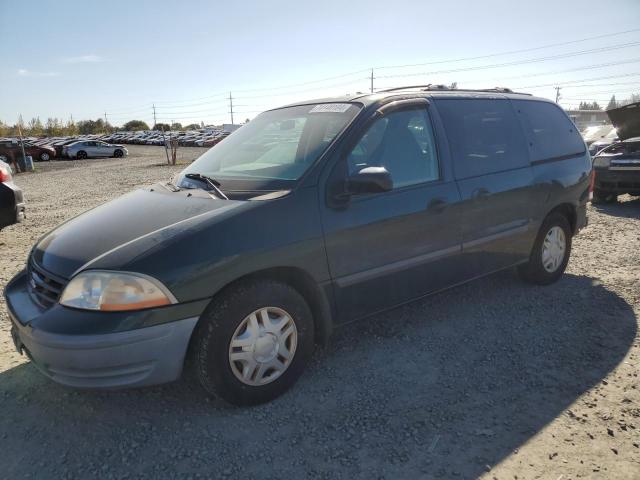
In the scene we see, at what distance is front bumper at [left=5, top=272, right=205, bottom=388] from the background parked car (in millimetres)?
34662

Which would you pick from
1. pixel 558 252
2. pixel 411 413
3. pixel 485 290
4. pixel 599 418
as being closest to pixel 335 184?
pixel 411 413

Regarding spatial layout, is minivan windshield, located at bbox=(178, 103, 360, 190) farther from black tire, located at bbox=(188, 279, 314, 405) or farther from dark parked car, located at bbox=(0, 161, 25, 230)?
dark parked car, located at bbox=(0, 161, 25, 230)

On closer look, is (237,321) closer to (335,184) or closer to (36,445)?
(335,184)

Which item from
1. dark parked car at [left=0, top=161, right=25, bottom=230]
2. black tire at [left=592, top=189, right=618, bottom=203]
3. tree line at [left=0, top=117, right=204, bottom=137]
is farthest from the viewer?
tree line at [left=0, top=117, right=204, bottom=137]

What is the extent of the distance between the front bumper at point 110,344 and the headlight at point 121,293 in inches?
1.4

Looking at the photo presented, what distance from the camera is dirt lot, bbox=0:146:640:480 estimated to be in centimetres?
225

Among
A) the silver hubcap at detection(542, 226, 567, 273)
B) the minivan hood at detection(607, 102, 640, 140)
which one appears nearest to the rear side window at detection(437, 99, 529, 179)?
the silver hubcap at detection(542, 226, 567, 273)

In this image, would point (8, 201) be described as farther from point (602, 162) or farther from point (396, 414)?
point (602, 162)

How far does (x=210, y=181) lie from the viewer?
310 cm

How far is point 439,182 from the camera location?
3.39 meters

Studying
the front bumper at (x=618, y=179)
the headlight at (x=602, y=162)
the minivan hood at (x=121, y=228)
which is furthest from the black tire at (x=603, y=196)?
the minivan hood at (x=121, y=228)

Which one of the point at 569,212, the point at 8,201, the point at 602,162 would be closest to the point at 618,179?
the point at 602,162

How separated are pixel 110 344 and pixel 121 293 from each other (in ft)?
0.81

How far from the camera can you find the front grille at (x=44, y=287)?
244cm
